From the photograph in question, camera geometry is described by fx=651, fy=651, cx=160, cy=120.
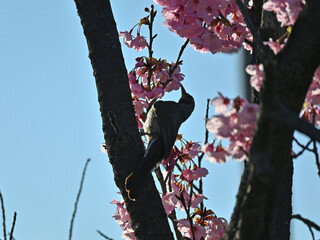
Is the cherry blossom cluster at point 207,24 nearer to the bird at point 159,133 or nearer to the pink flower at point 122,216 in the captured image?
the bird at point 159,133

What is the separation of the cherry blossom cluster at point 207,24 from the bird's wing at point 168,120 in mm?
711

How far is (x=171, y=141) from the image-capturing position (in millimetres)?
4691

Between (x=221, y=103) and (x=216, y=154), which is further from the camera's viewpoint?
(x=216, y=154)

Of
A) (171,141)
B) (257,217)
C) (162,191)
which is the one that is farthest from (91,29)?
(257,217)

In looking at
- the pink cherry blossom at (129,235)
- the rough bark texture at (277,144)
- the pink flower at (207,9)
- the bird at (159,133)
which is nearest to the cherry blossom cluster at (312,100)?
the rough bark texture at (277,144)

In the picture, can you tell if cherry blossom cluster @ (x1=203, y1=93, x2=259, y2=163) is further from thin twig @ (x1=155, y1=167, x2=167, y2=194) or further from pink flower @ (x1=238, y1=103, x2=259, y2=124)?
thin twig @ (x1=155, y1=167, x2=167, y2=194)

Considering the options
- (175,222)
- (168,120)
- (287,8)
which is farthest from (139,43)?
(287,8)

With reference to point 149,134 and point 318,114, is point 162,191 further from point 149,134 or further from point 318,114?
point 318,114

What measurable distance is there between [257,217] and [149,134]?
2.28 metres

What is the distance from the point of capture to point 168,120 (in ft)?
16.7

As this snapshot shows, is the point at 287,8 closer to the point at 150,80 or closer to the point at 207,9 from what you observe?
the point at 207,9

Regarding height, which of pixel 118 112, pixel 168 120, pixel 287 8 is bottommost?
pixel 287 8

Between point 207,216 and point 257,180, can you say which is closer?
point 257,180

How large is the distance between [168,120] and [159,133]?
0.32m
